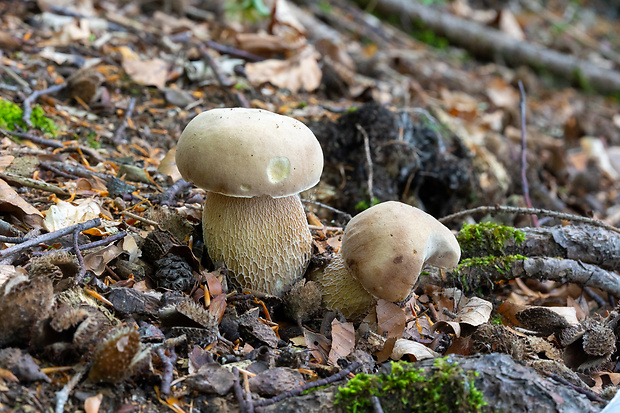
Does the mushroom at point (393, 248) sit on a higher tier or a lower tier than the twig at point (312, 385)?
higher

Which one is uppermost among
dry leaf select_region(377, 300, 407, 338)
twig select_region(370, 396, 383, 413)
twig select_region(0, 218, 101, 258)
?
twig select_region(370, 396, 383, 413)

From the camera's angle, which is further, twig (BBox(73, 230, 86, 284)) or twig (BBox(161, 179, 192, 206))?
twig (BBox(161, 179, 192, 206))

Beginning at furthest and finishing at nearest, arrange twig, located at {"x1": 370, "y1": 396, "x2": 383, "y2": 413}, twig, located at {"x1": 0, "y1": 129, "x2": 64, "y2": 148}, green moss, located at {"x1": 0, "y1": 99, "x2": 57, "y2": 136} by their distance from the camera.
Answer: green moss, located at {"x1": 0, "y1": 99, "x2": 57, "y2": 136} < twig, located at {"x1": 0, "y1": 129, "x2": 64, "y2": 148} < twig, located at {"x1": 370, "y1": 396, "x2": 383, "y2": 413}

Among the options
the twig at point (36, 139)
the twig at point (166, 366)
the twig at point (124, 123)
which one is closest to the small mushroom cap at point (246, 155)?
the twig at point (166, 366)

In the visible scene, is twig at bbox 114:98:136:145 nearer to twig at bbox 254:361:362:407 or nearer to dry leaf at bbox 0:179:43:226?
dry leaf at bbox 0:179:43:226

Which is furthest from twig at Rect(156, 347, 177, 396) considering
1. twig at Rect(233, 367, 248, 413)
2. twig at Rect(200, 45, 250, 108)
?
twig at Rect(200, 45, 250, 108)

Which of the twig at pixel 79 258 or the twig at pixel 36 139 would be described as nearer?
the twig at pixel 79 258

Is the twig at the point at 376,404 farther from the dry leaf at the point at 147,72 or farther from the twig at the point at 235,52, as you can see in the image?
the twig at the point at 235,52

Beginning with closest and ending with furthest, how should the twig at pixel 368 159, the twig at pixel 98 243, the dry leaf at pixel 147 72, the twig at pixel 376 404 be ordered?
the twig at pixel 376 404
the twig at pixel 98 243
the twig at pixel 368 159
the dry leaf at pixel 147 72
